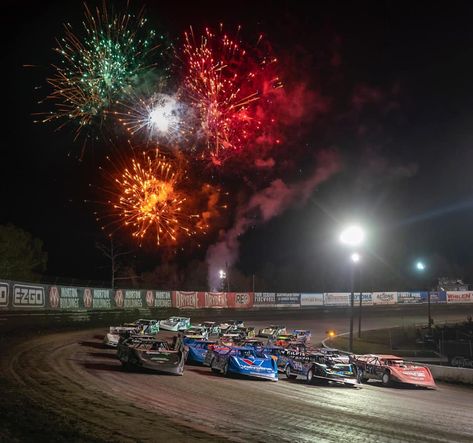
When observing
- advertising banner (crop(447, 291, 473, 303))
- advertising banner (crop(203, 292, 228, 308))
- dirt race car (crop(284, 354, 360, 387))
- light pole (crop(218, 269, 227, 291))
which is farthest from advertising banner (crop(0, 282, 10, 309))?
advertising banner (crop(447, 291, 473, 303))

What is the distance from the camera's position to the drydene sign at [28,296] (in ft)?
106

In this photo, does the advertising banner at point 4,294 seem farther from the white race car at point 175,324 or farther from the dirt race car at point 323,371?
the dirt race car at point 323,371

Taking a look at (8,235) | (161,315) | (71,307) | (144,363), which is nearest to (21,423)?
(144,363)

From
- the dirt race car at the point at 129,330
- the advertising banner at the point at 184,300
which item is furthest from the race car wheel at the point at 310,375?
the advertising banner at the point at 184,300

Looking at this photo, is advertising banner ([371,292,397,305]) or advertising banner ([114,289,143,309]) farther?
advertising banner ([371,292,397,305])

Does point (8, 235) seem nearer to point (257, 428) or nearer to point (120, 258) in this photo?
point (120, 258)

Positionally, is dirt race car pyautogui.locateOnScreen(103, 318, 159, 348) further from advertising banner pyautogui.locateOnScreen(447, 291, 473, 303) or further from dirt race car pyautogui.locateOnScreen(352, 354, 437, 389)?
advertising banner pyautogui.locateOnScreen(447, 291, 473, 303)

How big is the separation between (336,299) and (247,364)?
183 feet

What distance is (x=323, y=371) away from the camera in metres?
20.7

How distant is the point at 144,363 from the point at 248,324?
35178 mm

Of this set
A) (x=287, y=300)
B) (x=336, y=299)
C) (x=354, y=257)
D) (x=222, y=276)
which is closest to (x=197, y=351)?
(x=354, y=257)

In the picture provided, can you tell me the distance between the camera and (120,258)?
9600 cm

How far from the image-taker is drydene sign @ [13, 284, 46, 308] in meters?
32.4

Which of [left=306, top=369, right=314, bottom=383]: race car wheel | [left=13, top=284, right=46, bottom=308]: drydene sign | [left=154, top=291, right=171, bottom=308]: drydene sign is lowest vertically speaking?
[left=306, top=369, right=314, bottom=383]: race car wheel
